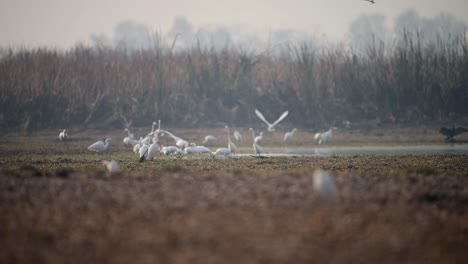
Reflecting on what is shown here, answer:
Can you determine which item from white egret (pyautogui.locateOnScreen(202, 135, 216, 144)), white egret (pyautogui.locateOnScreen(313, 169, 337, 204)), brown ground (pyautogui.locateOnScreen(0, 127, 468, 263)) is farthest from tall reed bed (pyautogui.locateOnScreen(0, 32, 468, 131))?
white egret (pyautogui.locateOnScreen(313, 169, 337, 204))

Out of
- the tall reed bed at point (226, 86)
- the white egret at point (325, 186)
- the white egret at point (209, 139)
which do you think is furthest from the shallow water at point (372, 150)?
the white egret at point (325, 186)

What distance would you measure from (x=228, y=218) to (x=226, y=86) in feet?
91.2

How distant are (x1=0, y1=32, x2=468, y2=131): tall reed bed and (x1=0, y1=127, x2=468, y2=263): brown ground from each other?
20950mm

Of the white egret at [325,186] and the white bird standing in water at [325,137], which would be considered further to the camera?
the white bird standing in water at [325,137]

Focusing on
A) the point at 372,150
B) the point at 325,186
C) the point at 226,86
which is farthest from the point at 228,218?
the point at 226,86

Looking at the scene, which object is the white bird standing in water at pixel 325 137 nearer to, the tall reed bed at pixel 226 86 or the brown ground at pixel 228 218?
the tall reed bed at pixel 226 86

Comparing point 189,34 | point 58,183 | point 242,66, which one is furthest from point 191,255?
point 189,34

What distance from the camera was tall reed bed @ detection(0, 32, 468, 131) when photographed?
115ft

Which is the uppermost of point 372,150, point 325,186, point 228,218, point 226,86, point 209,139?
point 226,86

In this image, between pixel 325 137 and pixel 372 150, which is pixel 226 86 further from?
pixel 372 150

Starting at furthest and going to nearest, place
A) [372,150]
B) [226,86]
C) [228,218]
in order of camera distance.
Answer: [226,86], [372,150], [228,218]

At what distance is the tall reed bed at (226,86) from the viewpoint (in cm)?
3503

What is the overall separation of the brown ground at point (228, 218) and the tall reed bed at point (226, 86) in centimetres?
2095

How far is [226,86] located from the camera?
37625 mm
